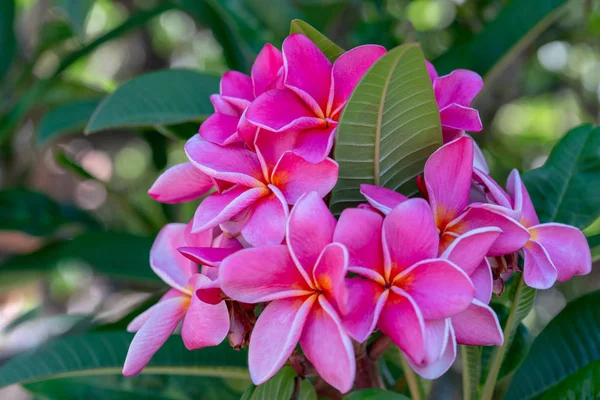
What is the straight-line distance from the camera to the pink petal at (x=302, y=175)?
18.3 inches

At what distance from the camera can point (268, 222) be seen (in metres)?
0.46

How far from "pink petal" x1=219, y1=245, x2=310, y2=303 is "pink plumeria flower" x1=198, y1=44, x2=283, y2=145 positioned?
4.7 inches

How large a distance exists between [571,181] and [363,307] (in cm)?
37

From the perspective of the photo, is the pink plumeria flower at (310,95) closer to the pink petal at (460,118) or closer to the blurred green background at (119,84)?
the pink petal at (460,118)

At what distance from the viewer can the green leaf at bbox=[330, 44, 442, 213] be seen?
47 cm

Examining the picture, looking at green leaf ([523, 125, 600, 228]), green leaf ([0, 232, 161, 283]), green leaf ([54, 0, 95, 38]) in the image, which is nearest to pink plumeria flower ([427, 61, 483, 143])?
green leaf ([523, 125, 600, 228])

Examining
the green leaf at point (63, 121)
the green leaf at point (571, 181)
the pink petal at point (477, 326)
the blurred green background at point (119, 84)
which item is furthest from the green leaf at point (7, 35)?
the pink petal at point (477, 326)

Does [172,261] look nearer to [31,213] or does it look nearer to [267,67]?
[267,67]

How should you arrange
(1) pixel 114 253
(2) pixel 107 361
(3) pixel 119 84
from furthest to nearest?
1. (3) pixel 119 84
2. (1) pixel 114 253
3. (2) pixel 107 361

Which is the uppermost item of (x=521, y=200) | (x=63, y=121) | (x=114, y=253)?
(x=521, y=200)

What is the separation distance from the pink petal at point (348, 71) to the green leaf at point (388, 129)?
1.3 inches

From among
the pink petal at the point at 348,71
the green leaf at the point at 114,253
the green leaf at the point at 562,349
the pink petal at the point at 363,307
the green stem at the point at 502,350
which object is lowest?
the green leaf at the point at 114,253

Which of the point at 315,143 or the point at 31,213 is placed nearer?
the point at 315,143

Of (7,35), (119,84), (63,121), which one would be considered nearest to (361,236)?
(63,121)
